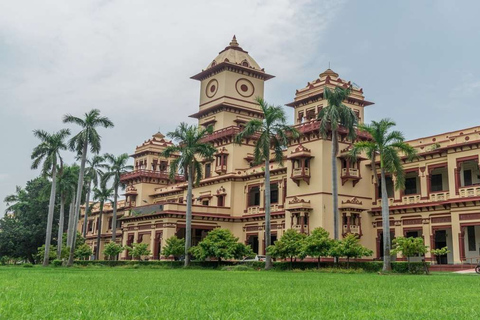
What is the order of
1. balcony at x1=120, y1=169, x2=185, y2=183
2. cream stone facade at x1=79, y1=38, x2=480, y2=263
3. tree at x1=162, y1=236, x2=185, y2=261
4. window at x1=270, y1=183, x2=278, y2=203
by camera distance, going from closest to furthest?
cream stone facade at x1=79, y1=38, x2=480, y2=263 → tree at x1=162, y1=236, x2=185, y2=261 → window at x1=270, y1=183, x2=278, y2=203 → balcony at x1=120, y1=169, x2=185, y2=183

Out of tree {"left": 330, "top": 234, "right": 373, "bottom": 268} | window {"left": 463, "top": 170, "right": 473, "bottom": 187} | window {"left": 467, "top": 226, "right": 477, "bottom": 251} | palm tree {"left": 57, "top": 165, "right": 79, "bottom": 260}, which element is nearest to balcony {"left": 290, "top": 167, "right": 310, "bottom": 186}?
tree {"left": 330, "top": 234, "right": 373, "bottom": 268}

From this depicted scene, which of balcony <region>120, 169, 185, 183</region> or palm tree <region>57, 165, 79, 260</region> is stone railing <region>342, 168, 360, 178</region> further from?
palm tree <region>57, 165, 79, 260</region>

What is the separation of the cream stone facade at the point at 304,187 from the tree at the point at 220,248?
17.9 ft

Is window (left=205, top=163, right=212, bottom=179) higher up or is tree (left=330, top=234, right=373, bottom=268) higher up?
window (left=205, top=163, right=212, bottom=179)

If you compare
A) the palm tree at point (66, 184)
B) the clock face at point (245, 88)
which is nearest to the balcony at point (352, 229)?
the clock face at point (245, 88)

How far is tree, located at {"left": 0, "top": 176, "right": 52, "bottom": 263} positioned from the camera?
6762 cm

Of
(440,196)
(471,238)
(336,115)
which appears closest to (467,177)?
(440,196)

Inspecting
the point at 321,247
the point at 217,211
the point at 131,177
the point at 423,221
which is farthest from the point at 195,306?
the point at 131,177

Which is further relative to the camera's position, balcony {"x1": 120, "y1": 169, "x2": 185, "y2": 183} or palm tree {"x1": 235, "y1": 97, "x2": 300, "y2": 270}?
balcony {"x1": 120, "y1": 169, "x2": 185, "y2": 183}

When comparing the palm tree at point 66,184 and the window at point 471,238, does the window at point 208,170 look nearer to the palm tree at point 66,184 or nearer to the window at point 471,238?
the palm tree at point 66,184

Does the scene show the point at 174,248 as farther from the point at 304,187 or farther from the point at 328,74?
the point at 328,74

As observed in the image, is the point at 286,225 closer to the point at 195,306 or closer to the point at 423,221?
the point at 423,221

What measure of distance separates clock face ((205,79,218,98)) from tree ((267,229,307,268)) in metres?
26.7

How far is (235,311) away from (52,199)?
144 ft
